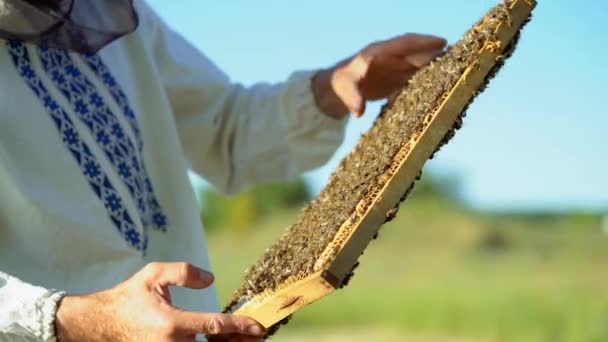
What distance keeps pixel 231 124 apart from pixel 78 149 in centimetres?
66

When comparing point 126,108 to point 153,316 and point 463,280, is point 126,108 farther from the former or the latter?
point 463,280

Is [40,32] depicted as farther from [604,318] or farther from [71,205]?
[604,318]

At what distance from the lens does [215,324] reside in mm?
1398

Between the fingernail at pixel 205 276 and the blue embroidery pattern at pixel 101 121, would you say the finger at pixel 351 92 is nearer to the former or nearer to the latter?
the blue embroidery pattern at pixel 101 121

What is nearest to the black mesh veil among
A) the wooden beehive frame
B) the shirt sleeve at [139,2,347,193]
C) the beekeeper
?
the beekeeper

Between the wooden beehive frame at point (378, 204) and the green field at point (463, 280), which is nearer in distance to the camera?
the wooden beehive frame at point (378, 204)

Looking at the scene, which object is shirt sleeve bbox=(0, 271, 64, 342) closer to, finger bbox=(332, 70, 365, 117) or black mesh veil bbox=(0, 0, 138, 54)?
black mesh veil bbox=(0, 0, 138, 54)

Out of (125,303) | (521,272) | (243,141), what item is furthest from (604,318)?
(125,303)

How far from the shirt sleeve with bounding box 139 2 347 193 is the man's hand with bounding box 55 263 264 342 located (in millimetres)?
1005

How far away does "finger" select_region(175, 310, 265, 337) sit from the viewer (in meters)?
1.40

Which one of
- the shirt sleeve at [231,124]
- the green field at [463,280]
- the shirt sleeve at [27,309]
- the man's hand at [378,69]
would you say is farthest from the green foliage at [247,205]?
the shirt sleeve at [27,309]

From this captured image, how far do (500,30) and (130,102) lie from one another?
960mm

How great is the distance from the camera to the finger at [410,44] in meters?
2.11

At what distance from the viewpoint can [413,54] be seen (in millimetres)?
2135
